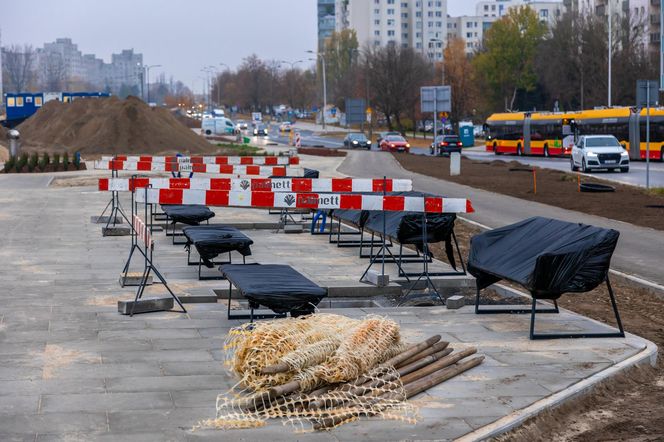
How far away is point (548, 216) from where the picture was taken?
82.3 ft

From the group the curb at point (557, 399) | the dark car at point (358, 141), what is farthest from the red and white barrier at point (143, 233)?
the dark car at point (358, 141)

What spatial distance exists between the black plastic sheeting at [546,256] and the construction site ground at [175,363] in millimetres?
519

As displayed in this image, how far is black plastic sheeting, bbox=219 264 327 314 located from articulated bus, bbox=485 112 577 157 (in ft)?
175

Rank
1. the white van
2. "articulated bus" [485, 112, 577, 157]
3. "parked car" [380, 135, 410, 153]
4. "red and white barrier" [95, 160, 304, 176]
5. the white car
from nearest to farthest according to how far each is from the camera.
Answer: "red and white barrier" [95, 160, 304, 176] → the white car → "articulated bus" [485, 112, 577, 157] → "parked car" [380, 135, 410, 153] → the white van

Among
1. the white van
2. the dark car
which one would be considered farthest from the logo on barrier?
the white van

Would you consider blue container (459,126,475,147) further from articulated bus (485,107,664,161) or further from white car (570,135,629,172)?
white car (570,135,629,172)

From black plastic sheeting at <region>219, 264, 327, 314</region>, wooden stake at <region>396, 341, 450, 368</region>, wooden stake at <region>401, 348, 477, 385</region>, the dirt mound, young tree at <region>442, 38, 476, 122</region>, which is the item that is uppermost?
young tree at <region>442, 38, 476, 122</region>

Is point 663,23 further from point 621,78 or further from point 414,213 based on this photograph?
point 414,213

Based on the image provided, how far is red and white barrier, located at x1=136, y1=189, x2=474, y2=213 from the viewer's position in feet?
43.1

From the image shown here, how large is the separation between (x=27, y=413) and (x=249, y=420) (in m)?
1.56

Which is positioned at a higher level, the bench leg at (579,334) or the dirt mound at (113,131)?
the dirt mound at (113,131)

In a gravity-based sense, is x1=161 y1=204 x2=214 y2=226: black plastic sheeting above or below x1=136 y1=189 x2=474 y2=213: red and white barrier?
below

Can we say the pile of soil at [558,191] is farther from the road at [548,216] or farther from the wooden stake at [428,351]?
the wooden stake at [428,351]

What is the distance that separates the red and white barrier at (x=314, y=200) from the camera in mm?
13141
